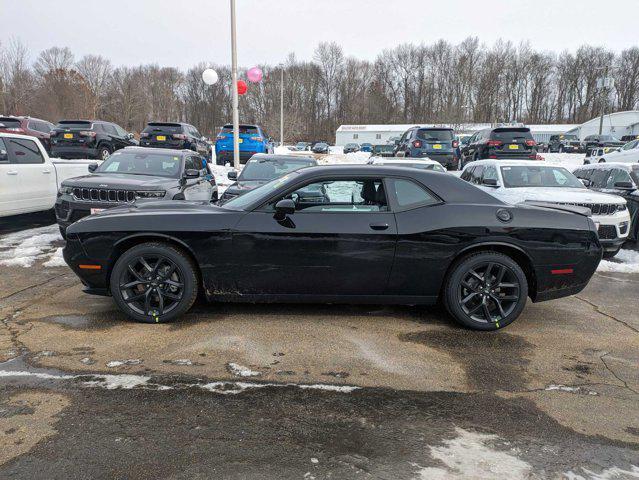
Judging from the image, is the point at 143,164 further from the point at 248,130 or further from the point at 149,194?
the point at 248,130

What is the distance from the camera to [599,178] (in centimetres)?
983

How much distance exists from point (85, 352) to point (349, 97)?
294 feet

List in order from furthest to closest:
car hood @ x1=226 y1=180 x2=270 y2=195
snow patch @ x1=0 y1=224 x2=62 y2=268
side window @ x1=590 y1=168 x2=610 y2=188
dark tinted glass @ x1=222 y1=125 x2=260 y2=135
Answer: dark tinted glass @ x1=222 y1=125 x2=260 y2=135 < side window @ x1=590 y1=168 x2=610 y2=188 < car hood @ x1=226 y1=180 x2=270 y2=195 < snow patch @ x1=0 y1=224 x2=62 y2=268

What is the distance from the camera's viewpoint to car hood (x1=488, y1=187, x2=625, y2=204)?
7.29 meters

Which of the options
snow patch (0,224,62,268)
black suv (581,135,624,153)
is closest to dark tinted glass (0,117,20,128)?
snow patch (0,224,62,268)

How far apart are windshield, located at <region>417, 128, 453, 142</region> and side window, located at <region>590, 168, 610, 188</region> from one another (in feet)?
22.2

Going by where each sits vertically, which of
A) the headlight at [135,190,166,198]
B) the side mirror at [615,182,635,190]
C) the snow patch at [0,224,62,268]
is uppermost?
the side mirror at [615,182,635,190]

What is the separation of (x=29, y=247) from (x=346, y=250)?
5805 mm

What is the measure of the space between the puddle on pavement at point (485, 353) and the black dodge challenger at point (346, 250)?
20cm

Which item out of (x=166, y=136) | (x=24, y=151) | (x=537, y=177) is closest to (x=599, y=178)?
(x=537, y=177)

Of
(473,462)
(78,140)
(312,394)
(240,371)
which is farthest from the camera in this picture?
(78,140)

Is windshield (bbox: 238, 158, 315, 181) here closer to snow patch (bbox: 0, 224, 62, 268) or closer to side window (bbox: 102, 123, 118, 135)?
snow patch (bbox: 0, 224, 62, 268)

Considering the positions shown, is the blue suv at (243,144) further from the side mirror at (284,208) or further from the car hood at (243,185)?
the side mirror at (284,208)

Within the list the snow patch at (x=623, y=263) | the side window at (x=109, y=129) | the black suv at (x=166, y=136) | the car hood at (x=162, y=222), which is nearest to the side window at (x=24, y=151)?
the car hood at (x=162, y=222)
